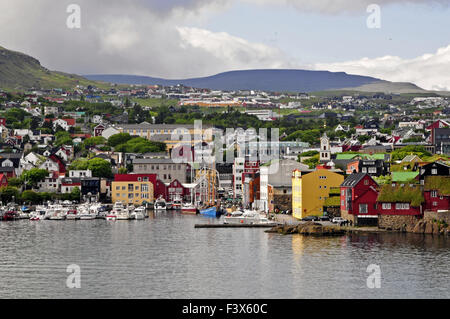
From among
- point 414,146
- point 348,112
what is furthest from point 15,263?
point 348,112

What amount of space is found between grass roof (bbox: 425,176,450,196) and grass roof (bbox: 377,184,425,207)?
20.2 inches

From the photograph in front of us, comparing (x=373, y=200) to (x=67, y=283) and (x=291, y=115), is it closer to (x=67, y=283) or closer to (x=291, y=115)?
(x=67, y=283)

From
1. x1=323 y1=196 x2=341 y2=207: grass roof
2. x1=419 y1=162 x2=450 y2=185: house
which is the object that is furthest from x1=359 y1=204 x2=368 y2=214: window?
x1=323 y1=196 x2=341 y2=207: grass roof

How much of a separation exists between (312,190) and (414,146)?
115ft

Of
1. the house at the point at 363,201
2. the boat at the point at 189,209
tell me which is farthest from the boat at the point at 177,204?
the house at the point at 363,201

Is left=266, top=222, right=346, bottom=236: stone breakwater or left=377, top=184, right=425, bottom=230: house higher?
left=377, top=184, right=425, bottom=230: house

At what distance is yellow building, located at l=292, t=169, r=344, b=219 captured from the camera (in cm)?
4953

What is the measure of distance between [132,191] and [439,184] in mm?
33595

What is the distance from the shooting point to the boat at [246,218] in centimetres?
5075

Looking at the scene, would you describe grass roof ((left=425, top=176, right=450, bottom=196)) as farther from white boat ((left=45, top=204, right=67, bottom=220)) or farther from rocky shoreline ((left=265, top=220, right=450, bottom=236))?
white boat ((left=45, top=204, right=67, bottom=220))

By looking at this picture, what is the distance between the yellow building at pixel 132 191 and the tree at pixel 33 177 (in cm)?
701

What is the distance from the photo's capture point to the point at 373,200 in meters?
44.7

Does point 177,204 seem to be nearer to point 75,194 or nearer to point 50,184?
point 75,194

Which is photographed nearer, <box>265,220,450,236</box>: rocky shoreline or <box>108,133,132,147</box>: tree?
<box>265,220,450,236</box>: rocky shoreline
